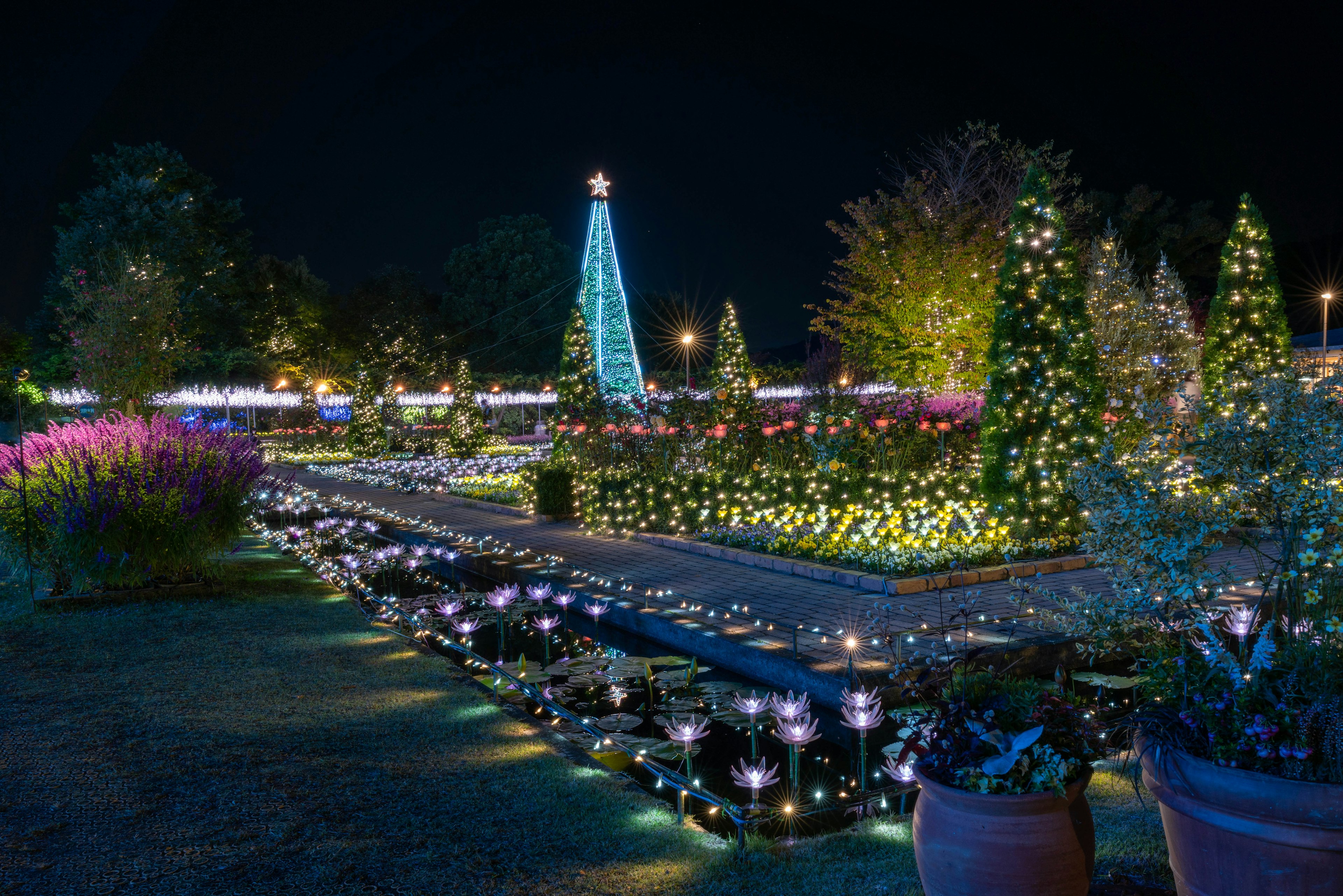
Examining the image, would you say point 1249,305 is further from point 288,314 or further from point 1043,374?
point 288,314

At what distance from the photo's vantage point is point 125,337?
13.8m

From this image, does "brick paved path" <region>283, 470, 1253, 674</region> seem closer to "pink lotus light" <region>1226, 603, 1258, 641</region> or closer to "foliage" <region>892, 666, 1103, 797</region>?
"pink lotus light" <region>1226, 603, 1258, 641</region>

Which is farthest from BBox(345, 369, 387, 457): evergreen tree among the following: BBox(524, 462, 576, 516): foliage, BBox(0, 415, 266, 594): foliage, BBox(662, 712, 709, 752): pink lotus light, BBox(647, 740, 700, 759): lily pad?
BBox(647, 740, 700, 759): lily pad

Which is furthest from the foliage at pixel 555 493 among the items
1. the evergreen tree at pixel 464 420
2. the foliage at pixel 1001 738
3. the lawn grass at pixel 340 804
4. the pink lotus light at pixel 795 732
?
the evergreen tree at pixel 464 420

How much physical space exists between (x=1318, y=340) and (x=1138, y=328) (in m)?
22.3

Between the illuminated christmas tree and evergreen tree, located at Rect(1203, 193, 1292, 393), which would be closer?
evergreen tree, located at Rect(1203, 193, 1292, 393)

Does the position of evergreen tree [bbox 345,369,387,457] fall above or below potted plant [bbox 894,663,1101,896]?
above

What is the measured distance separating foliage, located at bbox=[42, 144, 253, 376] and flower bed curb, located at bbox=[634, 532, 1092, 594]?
31691mm

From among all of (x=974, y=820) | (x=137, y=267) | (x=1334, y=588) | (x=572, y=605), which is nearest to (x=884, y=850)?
(x=974, y=820)

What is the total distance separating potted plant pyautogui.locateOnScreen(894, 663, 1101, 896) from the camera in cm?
218

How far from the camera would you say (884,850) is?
9.61ft

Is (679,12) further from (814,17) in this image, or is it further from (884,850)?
(884,850)

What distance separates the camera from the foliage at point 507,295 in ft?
158

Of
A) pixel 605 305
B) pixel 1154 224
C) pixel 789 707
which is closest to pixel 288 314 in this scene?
pixel 605 305
